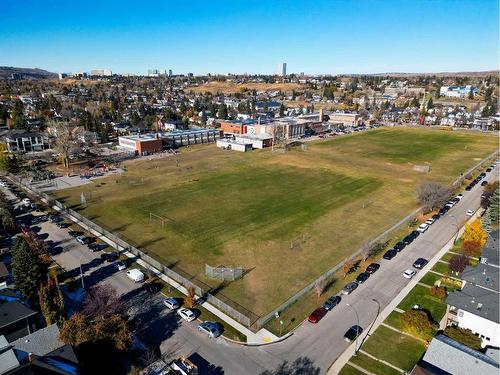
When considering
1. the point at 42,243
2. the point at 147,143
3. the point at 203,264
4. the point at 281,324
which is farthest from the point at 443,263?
the point at 147,143

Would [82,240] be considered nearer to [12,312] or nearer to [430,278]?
[12,312]

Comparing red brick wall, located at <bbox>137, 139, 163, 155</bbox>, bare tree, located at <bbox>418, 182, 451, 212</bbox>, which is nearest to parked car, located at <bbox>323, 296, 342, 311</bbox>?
bare tree, located at <bbox>418, 182, 451, 212</bbox>

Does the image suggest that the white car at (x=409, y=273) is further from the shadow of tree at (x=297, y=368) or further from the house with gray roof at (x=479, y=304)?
the shadow of tree at (x=297, y=368)

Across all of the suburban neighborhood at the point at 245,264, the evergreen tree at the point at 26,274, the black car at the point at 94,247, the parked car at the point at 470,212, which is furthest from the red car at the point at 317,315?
the parked car at the point at 470,212

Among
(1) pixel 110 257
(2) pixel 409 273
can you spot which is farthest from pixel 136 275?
(2) pixel 409 273

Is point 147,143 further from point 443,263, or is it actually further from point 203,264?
point 443,263

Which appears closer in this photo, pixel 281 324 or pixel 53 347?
pixel 53 347
